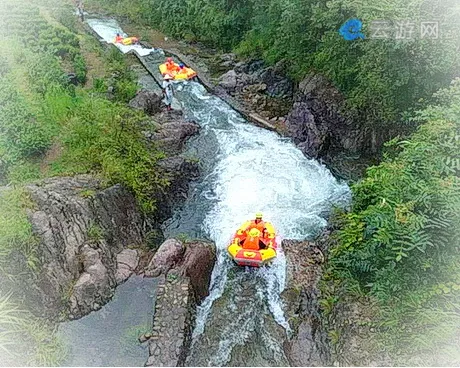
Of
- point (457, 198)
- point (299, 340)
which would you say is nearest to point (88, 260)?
point (299, 340)

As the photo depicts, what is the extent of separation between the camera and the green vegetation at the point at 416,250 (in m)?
6.21

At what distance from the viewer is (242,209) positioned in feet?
38.0

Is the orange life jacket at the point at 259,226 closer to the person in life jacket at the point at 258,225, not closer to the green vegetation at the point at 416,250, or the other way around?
the person in life jacket at the point at 258,225

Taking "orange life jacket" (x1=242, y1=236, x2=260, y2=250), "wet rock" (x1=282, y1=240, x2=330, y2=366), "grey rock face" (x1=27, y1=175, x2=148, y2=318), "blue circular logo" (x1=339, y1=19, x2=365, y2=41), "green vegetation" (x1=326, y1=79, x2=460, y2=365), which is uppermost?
"blue circular logo" (x1=339, y1=19, x2=365, y2=41)

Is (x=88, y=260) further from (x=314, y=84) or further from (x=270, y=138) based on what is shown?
(x=314, y=84)

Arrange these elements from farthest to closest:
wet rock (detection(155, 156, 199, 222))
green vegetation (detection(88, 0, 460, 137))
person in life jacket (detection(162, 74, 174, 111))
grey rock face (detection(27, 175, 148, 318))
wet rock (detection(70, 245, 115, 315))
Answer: person in life jacket (detection(162, 74, 174, 111)) → wet rock (detection(155, 156, 199, 222)) → green vegetation (detection(88, 0, 460, 137)) → wet rock (detection(70, 245, 115, 315)) → grey rock face (detection(27, 175, 148, 318))

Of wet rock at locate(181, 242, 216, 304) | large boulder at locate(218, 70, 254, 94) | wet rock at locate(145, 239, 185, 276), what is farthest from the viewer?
large boulder at locate(218, 70, 254, 94)

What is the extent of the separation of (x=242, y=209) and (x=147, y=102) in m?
5.79

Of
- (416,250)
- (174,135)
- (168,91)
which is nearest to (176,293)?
(416,250)

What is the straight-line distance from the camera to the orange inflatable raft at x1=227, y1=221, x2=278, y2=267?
931 centimetres

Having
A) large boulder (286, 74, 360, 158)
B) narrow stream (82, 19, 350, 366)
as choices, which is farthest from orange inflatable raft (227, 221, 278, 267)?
large boulder (286, 74, 360, 158)

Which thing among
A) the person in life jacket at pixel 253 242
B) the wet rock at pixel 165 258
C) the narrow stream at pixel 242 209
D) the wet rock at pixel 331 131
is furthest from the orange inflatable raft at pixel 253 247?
the wet rock at pixel 331 131

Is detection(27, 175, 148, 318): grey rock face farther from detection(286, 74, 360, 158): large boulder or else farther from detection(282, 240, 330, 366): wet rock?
detection(286, 74, 360, 158): large boulder

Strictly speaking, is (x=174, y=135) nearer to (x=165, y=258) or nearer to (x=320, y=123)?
(x=320, y=123)
